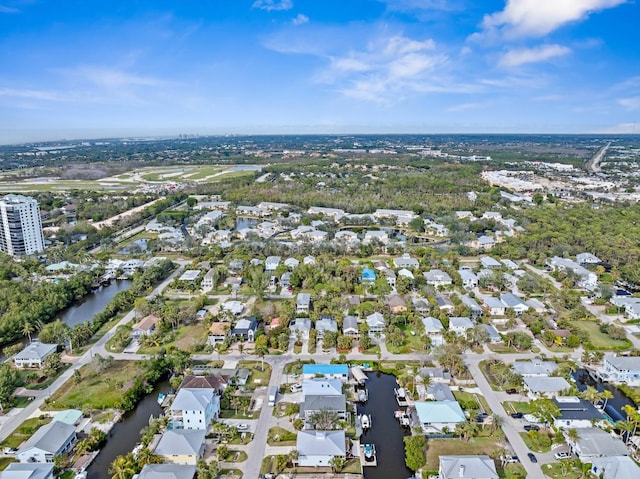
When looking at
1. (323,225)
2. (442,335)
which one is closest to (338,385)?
(442,335)

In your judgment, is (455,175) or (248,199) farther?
(455,175)

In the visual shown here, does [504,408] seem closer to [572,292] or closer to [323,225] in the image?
[572,292]

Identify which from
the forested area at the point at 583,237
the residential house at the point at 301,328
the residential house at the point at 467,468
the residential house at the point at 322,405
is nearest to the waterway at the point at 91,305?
the residential house at the point at 301,328

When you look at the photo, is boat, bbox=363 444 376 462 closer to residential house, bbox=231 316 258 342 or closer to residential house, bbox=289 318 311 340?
residential house, bbox=289 318 311 340

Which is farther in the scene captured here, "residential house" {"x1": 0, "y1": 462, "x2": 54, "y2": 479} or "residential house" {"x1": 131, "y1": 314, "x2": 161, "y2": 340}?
"residential house" {"x1": 131, "y1": 314, "x2": 161, "y2": 340}

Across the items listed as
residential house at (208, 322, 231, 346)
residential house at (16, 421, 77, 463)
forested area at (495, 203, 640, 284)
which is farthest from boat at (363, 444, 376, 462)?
forested area at (495, 203, 640, 284)
